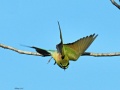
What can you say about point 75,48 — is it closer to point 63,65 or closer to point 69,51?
point 69,51

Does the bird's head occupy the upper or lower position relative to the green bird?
lower

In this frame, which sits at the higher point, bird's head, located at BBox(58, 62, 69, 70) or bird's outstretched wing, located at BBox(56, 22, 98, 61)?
bird's outstretched wing, located at BBox(56, 22, 98, 61)

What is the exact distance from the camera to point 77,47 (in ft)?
7.27

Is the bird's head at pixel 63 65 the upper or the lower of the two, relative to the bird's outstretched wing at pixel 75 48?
lower

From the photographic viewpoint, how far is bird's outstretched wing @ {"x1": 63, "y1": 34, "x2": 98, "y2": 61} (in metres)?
2.20

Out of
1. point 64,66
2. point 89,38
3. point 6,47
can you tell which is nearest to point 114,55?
point 89,38

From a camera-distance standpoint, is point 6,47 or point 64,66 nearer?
point 64,66

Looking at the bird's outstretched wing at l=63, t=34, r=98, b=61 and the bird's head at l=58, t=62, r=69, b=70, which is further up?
the bird's outstretched wing at l=63, t=34, r=98, b=61

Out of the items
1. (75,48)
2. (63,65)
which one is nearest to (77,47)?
(75,48)

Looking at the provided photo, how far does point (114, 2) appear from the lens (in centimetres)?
425

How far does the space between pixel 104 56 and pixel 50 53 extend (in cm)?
92

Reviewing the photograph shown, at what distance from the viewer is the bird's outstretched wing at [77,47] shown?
7.23 ft

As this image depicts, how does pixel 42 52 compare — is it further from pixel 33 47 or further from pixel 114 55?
pixel 114 55

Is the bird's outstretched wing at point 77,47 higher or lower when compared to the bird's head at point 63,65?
higher
